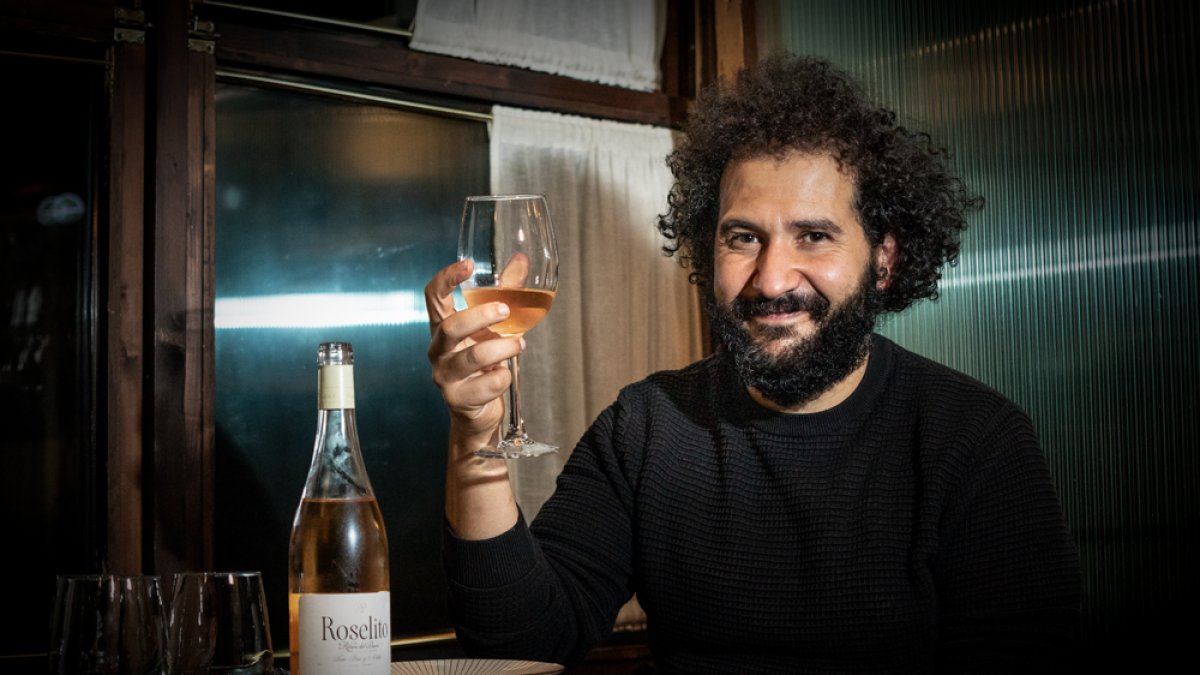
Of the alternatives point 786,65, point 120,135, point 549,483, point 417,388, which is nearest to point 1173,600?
point 786,65

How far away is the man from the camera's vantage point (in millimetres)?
1482

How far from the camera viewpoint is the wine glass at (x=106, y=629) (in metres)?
0.87

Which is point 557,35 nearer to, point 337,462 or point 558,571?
point 558,571

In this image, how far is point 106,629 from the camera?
0.87 m

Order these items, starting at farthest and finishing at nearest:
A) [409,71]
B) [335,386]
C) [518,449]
A: [409,71] < [518,449] < [335,386]

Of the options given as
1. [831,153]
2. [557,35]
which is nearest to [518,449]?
[831,153]

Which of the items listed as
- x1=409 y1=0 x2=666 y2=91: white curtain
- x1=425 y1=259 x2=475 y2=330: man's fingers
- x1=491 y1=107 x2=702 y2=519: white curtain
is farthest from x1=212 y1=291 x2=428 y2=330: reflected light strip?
x1=425 y1=259 x2=475 y2=330: man's fingers

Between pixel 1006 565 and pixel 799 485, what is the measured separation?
0.29 metres

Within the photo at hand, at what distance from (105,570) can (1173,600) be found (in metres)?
2.26

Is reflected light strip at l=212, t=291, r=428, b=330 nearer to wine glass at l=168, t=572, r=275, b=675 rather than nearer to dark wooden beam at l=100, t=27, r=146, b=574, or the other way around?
dark wooden beam at l=100, t=27, r=146, b=574

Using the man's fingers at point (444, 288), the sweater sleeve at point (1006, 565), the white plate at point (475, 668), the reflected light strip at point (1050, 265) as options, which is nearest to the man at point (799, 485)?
the sweater sleeve at point (1006, 565)

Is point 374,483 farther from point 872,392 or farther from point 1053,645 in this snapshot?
point 1053,645

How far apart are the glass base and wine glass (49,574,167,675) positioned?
13.6 inches

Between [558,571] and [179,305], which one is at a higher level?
[179,305]
